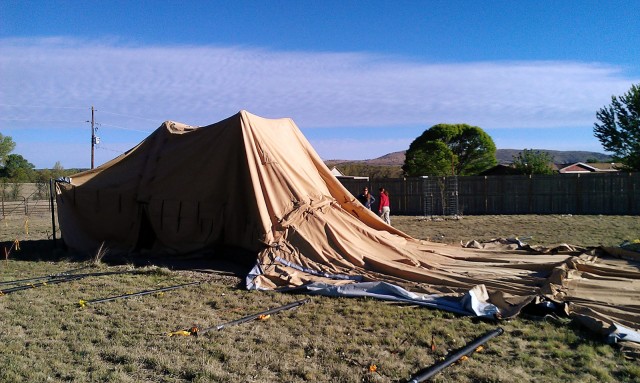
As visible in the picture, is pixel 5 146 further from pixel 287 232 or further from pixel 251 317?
pixel 251 317

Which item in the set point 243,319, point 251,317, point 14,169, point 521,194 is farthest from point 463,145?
point 243,319

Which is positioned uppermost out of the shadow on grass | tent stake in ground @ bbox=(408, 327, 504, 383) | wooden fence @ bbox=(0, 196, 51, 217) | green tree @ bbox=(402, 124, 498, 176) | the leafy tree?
green tree @ bbox=(402, 124, 498, 176)

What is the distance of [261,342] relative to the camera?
529 centimetres

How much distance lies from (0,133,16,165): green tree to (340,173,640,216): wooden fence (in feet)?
103

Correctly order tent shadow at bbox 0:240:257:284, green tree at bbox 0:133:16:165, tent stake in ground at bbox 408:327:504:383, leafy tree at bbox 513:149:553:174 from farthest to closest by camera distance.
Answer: green tree at bbox 0:133:16:165 < leafy tree at bbox 513:149:553:174 < tent shadow at bbox 0:240:257:284 < tent stake in ground at bbox 408:327:504:383

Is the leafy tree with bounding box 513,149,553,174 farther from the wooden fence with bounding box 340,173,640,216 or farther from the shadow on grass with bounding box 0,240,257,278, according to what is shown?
the shadow on grass with bounding box 0,240,257,278

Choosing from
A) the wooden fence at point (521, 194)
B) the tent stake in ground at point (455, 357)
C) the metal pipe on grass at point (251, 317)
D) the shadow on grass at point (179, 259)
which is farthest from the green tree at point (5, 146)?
the tent stake in ground at point (455, 357)

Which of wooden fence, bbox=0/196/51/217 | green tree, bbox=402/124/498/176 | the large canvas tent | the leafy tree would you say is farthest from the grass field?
green tree, bbox=402/124/498/176

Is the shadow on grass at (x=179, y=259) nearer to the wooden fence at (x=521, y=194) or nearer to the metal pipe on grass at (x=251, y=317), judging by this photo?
the metal pipe on grass at (x=251, y=317)

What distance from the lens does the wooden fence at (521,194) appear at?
2173 centimetres

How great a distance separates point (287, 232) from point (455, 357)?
4891 mm

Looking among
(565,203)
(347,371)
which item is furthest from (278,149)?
(565,203)

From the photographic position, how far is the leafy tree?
32106 millimetres

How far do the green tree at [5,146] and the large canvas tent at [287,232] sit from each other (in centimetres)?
3512
